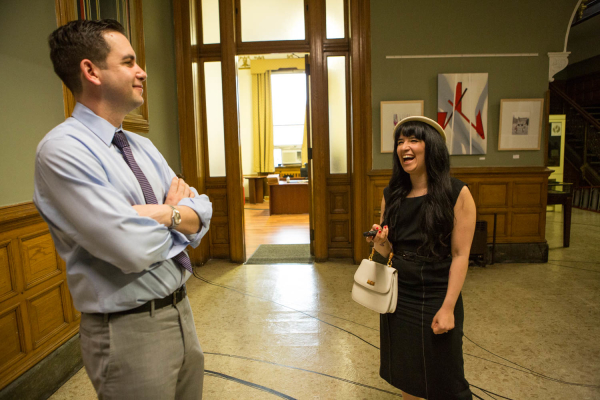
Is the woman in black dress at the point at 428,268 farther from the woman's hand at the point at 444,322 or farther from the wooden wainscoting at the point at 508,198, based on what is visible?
the wooden wainscoting at the point at 508,198

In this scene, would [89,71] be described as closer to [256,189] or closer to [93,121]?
[93,121]

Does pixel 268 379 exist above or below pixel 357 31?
below

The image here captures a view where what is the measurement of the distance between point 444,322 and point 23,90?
256cm

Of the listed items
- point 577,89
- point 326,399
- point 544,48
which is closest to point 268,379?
point 326,399

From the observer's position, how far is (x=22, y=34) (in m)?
2.16

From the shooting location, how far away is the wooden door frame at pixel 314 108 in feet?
15.1

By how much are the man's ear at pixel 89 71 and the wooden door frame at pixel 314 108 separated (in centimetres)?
380

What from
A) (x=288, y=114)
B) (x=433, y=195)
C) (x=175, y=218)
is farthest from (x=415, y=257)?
(x=288, y=114)

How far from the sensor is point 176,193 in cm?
127

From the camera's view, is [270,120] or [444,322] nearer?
[444,322]

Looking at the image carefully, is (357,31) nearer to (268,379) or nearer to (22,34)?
(22,34)

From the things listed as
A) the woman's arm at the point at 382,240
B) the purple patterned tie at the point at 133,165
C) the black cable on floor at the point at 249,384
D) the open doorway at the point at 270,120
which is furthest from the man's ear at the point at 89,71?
the open doorway at the point at 270,120

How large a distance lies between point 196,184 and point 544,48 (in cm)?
469

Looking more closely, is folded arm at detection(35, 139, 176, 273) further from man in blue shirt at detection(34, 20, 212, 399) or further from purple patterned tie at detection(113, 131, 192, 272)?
purple patterned tie at detection(113, 131, 192, 272)
